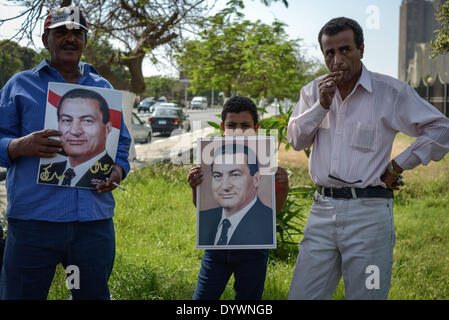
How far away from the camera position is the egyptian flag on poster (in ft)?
7.48

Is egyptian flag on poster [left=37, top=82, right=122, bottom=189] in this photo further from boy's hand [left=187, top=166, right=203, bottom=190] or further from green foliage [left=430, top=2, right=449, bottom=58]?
green foliage [left=430, top=2, right=449, bottom=58]

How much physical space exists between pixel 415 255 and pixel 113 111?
14.5 ft

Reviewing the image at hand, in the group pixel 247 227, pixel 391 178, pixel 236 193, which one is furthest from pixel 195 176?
pixel 391 178

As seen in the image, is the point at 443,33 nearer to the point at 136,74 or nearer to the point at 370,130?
the point at 370,130

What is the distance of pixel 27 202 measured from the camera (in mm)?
2240

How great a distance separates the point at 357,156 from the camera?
2.40m

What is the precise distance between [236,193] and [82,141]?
81cm

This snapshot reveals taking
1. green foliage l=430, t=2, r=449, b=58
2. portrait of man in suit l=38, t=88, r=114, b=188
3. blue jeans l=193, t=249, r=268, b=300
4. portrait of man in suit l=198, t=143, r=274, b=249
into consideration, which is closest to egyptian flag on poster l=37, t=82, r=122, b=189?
portrait of man in suit l=38, t=88, r=114, b=188

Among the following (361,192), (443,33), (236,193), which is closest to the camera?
(361,192)

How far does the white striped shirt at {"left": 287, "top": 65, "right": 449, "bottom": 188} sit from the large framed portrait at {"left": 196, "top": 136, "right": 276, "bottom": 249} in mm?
264

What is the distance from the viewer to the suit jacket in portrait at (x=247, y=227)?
2.44 metres
